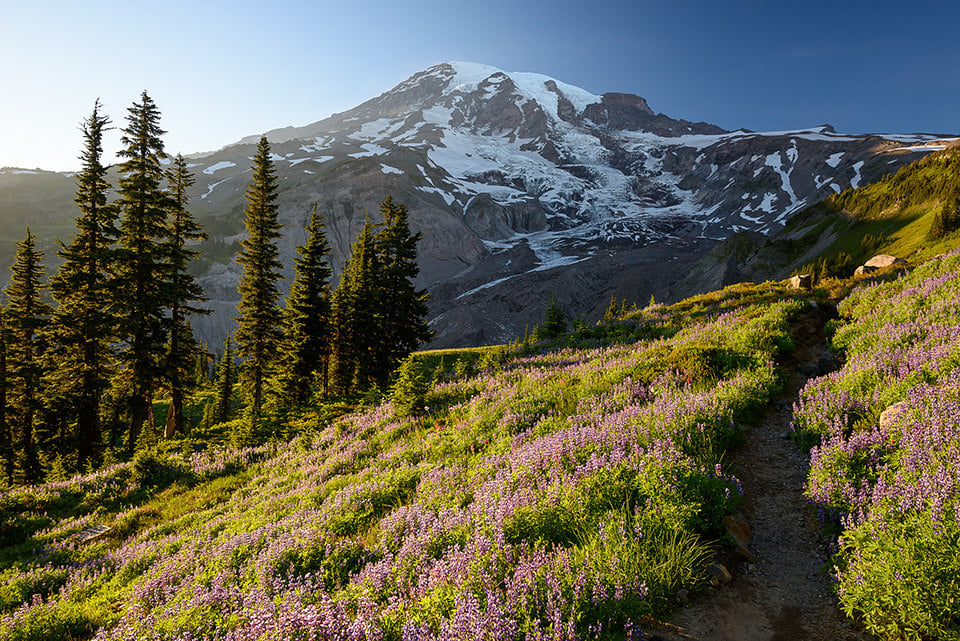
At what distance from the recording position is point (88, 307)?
22.8m

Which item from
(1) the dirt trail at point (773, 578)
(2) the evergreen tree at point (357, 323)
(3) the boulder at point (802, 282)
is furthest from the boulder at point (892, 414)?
(2) the evergreen tree at point (357, 323)

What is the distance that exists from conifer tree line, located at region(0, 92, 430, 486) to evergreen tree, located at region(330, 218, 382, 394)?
0.34ft

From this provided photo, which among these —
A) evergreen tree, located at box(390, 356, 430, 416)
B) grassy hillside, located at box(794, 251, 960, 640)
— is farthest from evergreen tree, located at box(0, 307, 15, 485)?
grassy hillside, located at box(794, 251, 960, 640)

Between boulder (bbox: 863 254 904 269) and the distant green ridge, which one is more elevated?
the distant green ridge

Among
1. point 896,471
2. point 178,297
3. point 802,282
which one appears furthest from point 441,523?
point 178,297

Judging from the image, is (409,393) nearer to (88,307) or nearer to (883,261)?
(88,307)

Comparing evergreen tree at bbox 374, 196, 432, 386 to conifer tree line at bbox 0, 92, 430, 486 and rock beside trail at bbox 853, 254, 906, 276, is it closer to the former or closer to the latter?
conifer tree line at bbox 0, 92, 430, 486

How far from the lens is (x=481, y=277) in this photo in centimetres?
15362

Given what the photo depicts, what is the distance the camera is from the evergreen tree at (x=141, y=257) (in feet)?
75.5

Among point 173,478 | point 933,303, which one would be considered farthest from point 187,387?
point 933,303

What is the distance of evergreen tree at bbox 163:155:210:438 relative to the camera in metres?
25.1

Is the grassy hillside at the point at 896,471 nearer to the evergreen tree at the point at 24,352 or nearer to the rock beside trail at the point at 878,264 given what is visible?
the rock beside trail at the point at 878,264

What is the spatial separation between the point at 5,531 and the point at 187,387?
18647 mm

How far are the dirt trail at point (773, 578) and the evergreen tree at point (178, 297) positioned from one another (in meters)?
30.0
